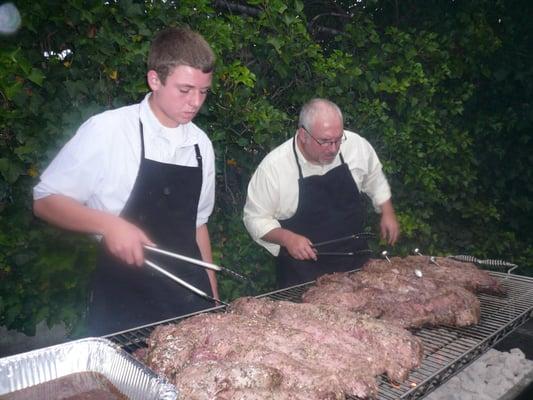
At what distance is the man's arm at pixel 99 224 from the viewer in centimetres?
237

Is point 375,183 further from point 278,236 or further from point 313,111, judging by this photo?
point 278,236

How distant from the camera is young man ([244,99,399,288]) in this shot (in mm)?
4051

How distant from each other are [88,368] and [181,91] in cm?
166

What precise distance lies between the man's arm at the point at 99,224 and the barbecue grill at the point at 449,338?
47 centimetres

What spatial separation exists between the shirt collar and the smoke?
986 mm

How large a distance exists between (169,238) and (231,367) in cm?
138

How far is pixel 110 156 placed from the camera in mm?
2842

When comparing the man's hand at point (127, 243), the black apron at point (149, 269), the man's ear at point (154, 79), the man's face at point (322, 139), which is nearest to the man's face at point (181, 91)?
the man's ear at point (154, 79)

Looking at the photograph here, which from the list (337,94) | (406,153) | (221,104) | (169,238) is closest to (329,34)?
(337,94)

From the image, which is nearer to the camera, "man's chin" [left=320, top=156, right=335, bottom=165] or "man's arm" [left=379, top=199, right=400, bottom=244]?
"man's chin" [left=320, top=156, right=335, bottom=165]

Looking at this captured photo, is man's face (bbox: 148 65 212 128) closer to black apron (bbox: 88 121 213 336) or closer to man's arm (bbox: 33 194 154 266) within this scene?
black apron (bbox: 88 121 213 336)

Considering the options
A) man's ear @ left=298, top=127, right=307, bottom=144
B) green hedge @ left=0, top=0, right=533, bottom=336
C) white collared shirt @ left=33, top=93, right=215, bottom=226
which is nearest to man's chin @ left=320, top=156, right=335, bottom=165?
man's ear @ left=298, top=127, right=307, bottom=144

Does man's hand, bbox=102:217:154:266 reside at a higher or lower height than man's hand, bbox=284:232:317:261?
higher

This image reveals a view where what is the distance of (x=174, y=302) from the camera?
10.1 feet
